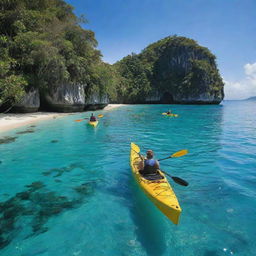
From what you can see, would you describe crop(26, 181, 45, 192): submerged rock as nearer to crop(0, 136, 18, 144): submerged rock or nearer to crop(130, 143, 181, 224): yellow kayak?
crop(130, 143, 181, 224): yellow kayak

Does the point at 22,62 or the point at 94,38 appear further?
the point at 94,38

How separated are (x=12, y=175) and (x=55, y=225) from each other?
4.17 m

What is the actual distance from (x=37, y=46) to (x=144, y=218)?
76.3 ft

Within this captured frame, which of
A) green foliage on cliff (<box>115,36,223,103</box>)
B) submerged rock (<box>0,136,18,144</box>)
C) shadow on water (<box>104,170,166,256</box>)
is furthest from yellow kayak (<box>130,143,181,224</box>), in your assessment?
green foliage on cliff (<box>115,36,223,103</box>)

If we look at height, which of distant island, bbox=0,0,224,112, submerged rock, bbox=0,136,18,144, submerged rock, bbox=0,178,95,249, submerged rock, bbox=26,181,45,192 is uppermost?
distant island, bbox=0,0,224,112

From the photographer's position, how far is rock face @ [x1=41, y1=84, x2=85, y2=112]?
2932 cm

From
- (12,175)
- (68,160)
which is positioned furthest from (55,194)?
(68,160)

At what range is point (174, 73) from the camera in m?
85.5

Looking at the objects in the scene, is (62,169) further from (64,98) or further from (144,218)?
(64,98)

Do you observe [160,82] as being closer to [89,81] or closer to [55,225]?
[89,81]

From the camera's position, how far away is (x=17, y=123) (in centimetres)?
1969

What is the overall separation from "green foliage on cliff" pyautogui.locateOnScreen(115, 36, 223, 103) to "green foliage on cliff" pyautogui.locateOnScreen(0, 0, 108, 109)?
162 ft

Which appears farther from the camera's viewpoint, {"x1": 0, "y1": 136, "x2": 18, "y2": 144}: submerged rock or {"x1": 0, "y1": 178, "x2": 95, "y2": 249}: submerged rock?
{"x1": 0, "y1": 136, "x2": 18, "y2": 144}: submerged rock

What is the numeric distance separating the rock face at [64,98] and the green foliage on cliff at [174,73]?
48.6m
